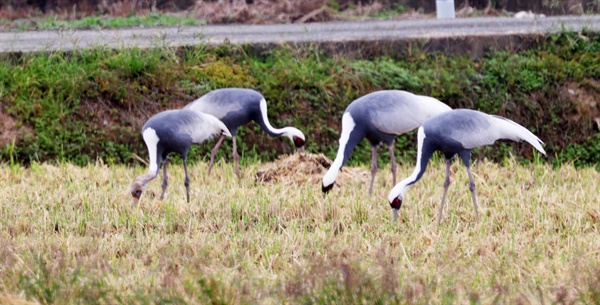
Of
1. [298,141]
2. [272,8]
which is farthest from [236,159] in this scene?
[272,8]

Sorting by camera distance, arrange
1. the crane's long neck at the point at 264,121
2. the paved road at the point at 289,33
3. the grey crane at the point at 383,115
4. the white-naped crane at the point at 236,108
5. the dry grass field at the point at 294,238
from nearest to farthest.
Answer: the dry grass field at the point at 294,238 < the grey crane at the point at 383,115 < the white-naped crane at the point at 236,108 < the crane's long neck at the point at 264,121 < the paved road at the point at 289,33

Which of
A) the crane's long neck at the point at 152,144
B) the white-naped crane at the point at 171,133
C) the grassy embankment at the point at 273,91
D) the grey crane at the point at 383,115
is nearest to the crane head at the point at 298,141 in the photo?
the grassy embankment at the point at 273,91

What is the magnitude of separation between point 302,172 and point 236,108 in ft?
2.53

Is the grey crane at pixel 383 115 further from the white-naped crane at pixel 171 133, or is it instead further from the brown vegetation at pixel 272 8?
the brown vegetation at pixel 272 8

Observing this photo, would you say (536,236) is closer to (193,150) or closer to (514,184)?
(514,184)

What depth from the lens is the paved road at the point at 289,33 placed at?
10219 millimetres

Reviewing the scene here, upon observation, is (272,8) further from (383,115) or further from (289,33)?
(383,115)

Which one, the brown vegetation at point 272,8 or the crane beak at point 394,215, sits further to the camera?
the brown vegetation at point 272,8

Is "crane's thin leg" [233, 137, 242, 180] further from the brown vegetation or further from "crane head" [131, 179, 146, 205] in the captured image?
the brown vegetation

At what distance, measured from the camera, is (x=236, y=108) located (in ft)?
27.0

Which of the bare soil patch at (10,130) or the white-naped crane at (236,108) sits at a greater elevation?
the white-naped crane at (236,108)

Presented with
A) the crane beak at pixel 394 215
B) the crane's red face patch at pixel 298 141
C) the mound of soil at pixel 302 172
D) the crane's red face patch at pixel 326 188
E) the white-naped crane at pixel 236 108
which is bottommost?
the mound of soil at pixel 302 172

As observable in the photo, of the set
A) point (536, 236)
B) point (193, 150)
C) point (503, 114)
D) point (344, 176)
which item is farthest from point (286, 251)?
point (503, 114)

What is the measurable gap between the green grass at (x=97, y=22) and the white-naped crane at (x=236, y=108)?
12.4ft
